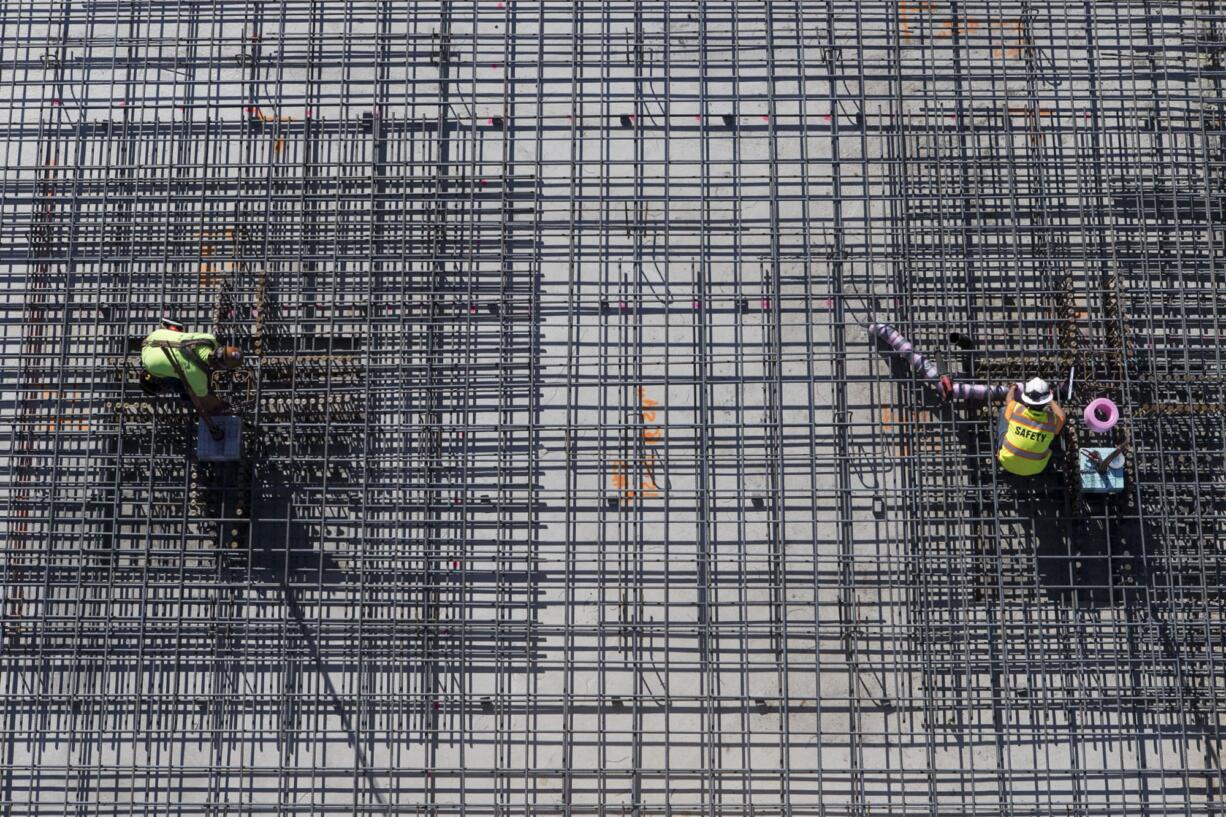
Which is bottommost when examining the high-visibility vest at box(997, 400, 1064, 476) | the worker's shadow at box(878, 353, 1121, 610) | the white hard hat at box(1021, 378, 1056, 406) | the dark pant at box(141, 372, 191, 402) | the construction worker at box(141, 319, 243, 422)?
the worker's shadow at box(878, 353, 1121, 610)

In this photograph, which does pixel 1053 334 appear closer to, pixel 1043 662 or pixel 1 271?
pixel 1043 662

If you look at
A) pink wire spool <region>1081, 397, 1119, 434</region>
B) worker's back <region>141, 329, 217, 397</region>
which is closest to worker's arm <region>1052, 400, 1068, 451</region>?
pink wire spool <region>1081, 397, 1119, 434</region>

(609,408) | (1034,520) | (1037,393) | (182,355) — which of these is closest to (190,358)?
(182,355)

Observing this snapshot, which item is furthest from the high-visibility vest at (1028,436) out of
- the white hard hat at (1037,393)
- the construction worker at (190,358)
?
the construction worker at (190,358)

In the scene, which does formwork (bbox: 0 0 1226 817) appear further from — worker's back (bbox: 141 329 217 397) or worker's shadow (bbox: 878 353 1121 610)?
worker's back (bbox: 141 329 217 397)

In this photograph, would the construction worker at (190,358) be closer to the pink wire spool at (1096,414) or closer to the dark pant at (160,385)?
the dark pant at (160,385)

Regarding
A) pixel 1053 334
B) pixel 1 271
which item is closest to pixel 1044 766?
pixel 1053 334
